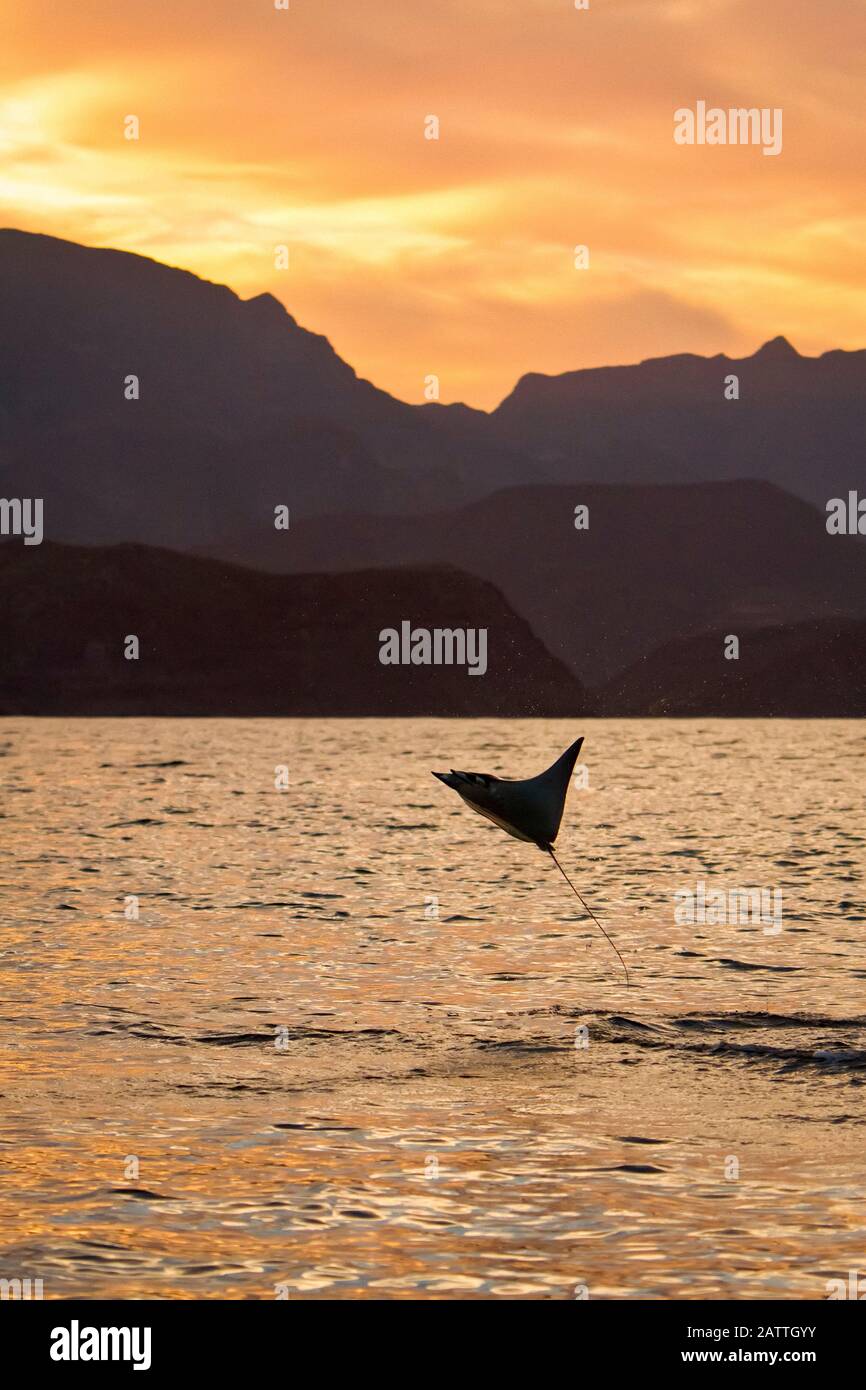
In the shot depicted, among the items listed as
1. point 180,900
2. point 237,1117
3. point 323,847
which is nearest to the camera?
point 237,1117

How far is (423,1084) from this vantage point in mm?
18219

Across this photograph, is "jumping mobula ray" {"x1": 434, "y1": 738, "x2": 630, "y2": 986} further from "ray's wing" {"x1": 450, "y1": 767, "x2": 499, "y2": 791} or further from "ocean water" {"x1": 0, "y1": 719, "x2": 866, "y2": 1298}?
"ocean water" {"x1": 0, "y1": 719, "x2": 866, "y2": 1298}

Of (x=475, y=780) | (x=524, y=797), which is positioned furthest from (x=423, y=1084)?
(x=524, y=797)

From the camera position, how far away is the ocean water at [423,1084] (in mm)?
12297

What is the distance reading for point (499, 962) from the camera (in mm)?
28531

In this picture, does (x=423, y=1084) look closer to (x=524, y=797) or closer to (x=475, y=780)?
(x=475, y=780)

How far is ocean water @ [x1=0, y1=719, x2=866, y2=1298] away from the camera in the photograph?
1230cm

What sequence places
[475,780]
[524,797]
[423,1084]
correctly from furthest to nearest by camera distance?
[524,797] → [475,780] → [423,1084]

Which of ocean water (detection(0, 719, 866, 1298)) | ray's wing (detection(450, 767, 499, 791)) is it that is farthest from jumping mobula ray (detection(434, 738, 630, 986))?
ocean water (detection(0, 719, 866, 1298))

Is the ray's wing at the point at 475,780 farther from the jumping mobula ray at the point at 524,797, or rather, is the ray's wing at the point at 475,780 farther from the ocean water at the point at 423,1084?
the ocean water at the point at 423,1084

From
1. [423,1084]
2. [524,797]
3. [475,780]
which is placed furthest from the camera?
[524,797]
